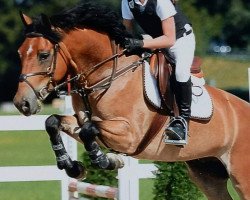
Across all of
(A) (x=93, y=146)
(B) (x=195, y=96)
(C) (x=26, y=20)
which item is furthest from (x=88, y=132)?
(B) (x=195, y=96)

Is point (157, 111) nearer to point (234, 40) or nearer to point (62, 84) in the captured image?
point (62, 84)

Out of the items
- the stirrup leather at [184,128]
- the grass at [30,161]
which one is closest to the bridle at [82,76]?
the stirrup leather at [184,128]

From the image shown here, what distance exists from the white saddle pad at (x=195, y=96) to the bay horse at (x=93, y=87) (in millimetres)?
57

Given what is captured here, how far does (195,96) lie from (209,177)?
3.17 feet

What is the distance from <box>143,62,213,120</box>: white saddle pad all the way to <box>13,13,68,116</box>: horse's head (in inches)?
Result: 29.2

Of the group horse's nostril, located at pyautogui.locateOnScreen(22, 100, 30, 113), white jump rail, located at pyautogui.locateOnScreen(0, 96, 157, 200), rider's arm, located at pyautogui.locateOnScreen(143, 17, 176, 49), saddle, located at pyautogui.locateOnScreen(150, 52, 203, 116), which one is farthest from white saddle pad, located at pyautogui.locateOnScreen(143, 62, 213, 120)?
white jump rail, located at pyautogui.locateOnScreen(0, 96, 157, 200)

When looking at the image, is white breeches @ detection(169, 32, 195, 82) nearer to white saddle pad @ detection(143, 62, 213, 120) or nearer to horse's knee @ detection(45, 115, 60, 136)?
white saddle pad @ detection(143, 62, 213, 120)

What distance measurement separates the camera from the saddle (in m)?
6.95

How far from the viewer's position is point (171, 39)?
6738 millimetres

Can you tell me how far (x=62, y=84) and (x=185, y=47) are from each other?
45.8 inches

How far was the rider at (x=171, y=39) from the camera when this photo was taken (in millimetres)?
6730

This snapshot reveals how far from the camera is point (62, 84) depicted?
6.66 metres

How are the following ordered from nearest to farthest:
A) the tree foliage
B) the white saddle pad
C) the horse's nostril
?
the horse's nostril, the white saddle pad, the tree foliage

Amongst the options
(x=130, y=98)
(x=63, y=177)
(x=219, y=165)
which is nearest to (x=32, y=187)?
(x=63, y=177)
